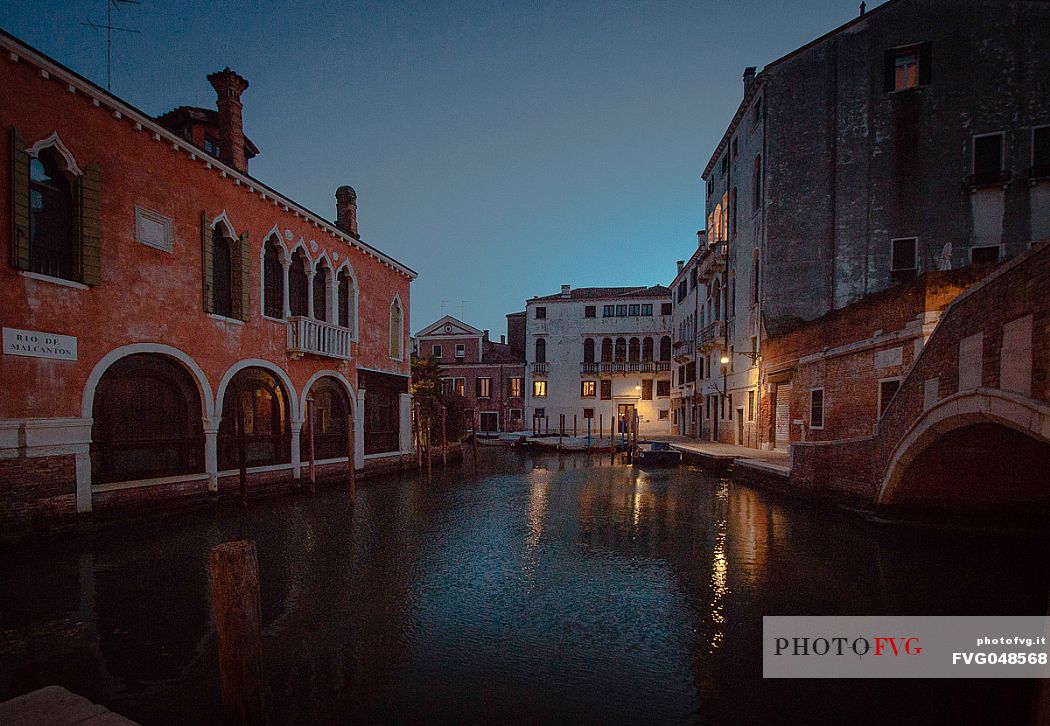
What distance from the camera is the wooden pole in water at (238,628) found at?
10.2 feet

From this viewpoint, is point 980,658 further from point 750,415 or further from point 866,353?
point 750,415

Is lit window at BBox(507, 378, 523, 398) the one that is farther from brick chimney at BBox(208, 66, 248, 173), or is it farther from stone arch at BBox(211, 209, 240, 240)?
stone arch at BBox(211, 209, 240, 240)

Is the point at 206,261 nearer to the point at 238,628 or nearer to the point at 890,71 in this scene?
the point at 238,628

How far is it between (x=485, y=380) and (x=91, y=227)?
29159 mm

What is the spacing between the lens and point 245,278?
11.4 meters

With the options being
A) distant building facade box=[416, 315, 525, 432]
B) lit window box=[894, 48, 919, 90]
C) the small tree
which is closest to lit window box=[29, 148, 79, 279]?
the small tree

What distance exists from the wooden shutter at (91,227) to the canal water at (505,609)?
4.28 m

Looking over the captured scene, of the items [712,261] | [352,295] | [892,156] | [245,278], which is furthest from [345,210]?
[892,156]

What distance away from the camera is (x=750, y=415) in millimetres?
19500

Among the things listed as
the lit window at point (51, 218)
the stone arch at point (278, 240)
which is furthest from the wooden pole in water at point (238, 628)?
the stone arch at point (278, 240)

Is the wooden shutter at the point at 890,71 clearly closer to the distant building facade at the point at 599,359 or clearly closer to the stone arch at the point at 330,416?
the distant building facade at the point at 599,359

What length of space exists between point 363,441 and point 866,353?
1371 cm

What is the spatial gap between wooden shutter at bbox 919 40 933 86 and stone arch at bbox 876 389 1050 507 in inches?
552

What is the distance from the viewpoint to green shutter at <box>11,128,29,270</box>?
24.4 feet
